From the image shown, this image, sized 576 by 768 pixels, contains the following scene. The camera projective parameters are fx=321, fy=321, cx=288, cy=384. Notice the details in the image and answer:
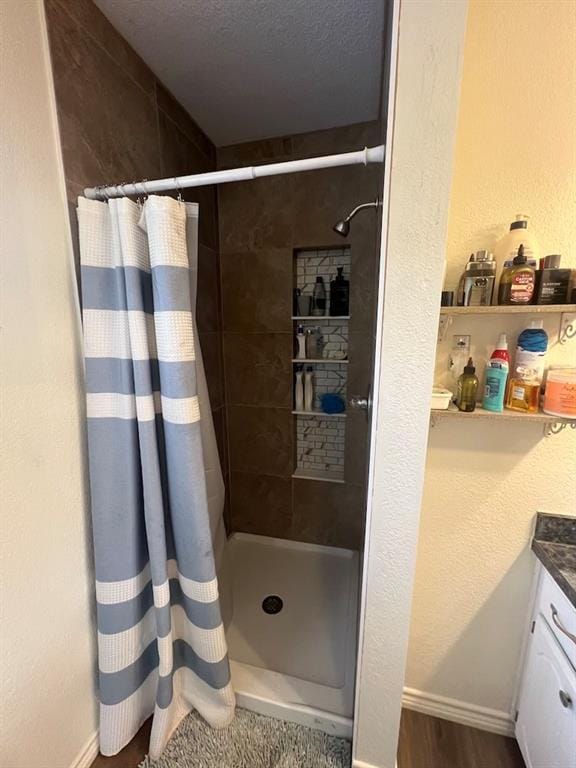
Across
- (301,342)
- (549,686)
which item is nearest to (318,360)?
(301,342)

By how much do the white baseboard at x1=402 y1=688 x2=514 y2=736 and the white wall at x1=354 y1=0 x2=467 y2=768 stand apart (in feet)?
1.42


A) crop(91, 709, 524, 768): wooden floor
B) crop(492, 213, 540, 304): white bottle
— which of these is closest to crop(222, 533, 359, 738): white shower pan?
crop(91, 709, 524, 768): wooden floor

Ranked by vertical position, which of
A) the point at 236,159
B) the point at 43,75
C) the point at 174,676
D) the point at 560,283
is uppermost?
the point at 236,159

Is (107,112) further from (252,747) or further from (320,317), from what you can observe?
(252,747)

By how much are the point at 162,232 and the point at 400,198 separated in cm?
60

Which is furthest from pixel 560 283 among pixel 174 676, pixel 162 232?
pixel 174 676

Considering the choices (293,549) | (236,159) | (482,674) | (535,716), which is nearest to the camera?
(535,716)

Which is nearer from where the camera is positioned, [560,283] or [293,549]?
[560,283]

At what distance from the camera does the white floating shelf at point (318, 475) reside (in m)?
2.02

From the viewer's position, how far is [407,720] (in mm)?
1239

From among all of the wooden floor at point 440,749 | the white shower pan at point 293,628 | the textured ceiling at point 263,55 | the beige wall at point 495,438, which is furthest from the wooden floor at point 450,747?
the textured ceiling at point 263,55

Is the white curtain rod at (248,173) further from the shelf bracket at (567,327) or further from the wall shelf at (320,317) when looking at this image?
the wall shelf at (320,317)

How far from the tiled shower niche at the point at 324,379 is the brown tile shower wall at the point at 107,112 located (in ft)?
2.44

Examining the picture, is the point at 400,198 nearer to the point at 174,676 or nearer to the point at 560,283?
the point at 560,283
